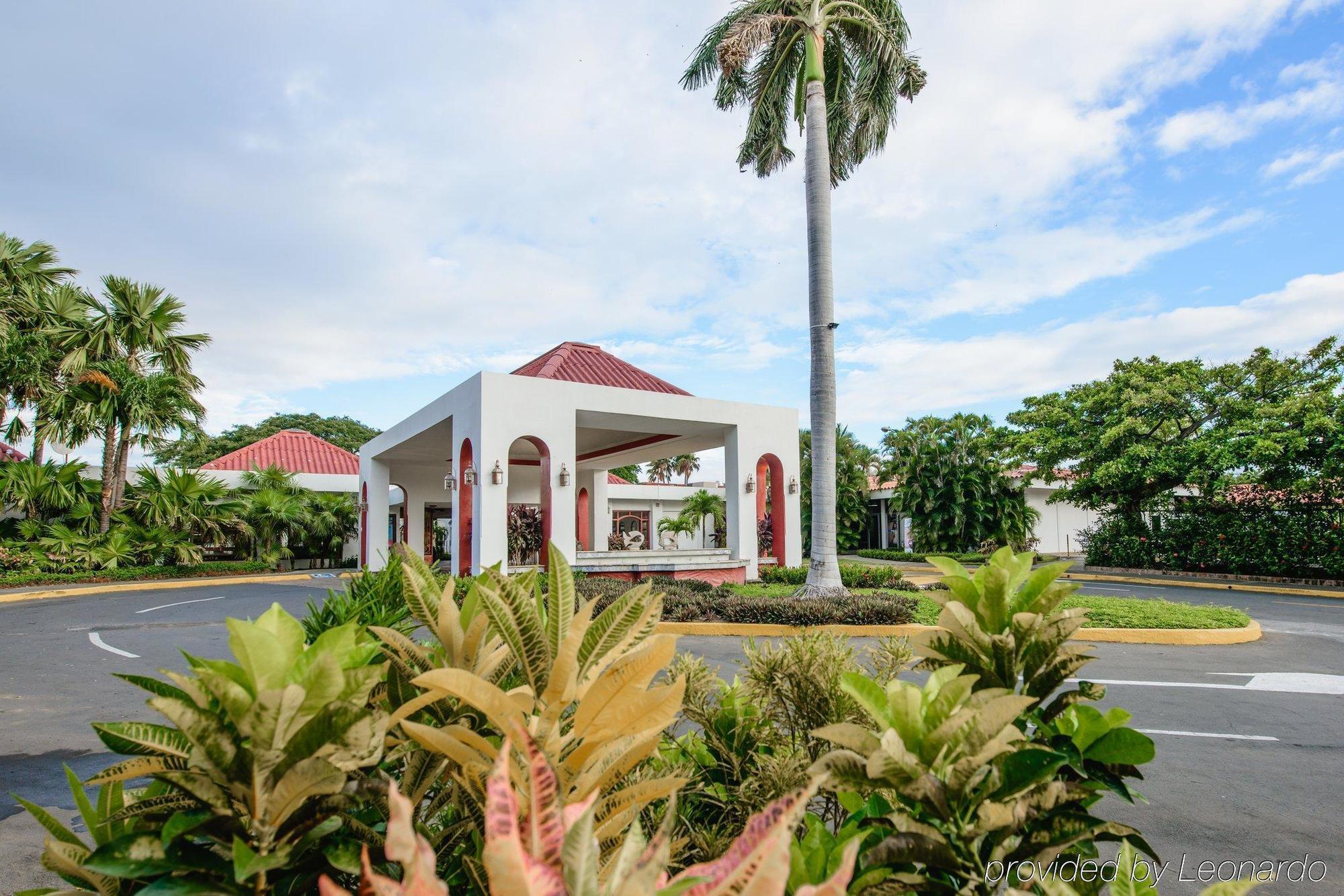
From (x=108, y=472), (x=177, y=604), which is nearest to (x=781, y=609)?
(x=177, y=604)

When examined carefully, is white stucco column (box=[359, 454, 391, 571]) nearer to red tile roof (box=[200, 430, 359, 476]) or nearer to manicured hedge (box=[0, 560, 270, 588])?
manicured hedge (box=[0, 560, 270, 588])

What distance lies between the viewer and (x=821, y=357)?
11.7 meters

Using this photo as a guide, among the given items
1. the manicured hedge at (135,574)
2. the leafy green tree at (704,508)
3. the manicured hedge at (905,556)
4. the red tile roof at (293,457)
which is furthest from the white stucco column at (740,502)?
the red tile roof at (293,457)

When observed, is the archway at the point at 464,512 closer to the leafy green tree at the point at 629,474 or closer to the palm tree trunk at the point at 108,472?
the palm tree trunk at the point at 108,472

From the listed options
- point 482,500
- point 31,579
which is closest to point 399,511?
point 31,579

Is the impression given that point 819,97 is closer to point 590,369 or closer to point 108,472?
point 590,369

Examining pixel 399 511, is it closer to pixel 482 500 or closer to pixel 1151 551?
pixel 482 500

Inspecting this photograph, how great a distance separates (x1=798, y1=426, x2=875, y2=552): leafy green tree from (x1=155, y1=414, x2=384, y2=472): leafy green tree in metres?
25.7

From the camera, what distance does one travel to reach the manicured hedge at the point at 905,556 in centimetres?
2678

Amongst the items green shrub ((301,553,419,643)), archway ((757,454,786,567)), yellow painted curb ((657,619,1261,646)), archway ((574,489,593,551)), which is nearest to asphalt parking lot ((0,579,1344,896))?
yellow painted curb ((657,619,1261,646))

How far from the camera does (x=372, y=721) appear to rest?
1159 mm

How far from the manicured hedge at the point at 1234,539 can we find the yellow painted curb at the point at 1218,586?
3.65ft

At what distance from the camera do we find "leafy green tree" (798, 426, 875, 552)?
3516 centimetres

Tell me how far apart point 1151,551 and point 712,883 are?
86.6 feet
